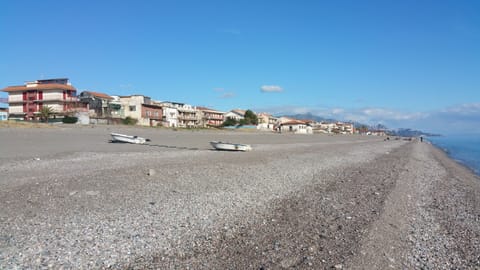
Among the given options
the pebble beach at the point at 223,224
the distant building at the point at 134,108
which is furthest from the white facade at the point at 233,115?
the pebble beach at the point at 223,224

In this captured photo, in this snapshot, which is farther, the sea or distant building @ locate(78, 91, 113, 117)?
distant building @ locate(78, 91, 113, 117)

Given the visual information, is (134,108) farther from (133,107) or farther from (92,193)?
(92,193)

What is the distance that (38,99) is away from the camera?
62688 millimetres

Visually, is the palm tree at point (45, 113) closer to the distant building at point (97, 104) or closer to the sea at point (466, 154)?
the distant building at point (97, 104)

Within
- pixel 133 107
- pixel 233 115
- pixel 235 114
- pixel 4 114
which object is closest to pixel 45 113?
pixel 4 114

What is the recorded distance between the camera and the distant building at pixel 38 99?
202ft

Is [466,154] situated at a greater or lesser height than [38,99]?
lesser

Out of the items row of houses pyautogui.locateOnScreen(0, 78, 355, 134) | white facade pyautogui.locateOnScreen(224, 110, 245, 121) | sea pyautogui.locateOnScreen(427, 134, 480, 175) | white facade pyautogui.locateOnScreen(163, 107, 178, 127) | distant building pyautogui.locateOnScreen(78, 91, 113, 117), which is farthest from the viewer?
white facade pyautogui.locateOnScreen(224, 110, 245, 121)

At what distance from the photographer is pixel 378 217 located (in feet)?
21.0

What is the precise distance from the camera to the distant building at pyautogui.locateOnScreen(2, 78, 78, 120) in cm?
6172

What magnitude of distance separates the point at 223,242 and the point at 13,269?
2701mm

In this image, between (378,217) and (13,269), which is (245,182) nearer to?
(378,217)

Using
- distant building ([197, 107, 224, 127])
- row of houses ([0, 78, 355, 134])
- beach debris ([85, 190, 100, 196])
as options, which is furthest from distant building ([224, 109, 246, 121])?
beach debris ([85, 190, 100, 196])

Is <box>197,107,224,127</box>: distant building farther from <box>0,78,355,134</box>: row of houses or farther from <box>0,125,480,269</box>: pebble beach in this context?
<box>0,125,480,269</box>: pebble beach
